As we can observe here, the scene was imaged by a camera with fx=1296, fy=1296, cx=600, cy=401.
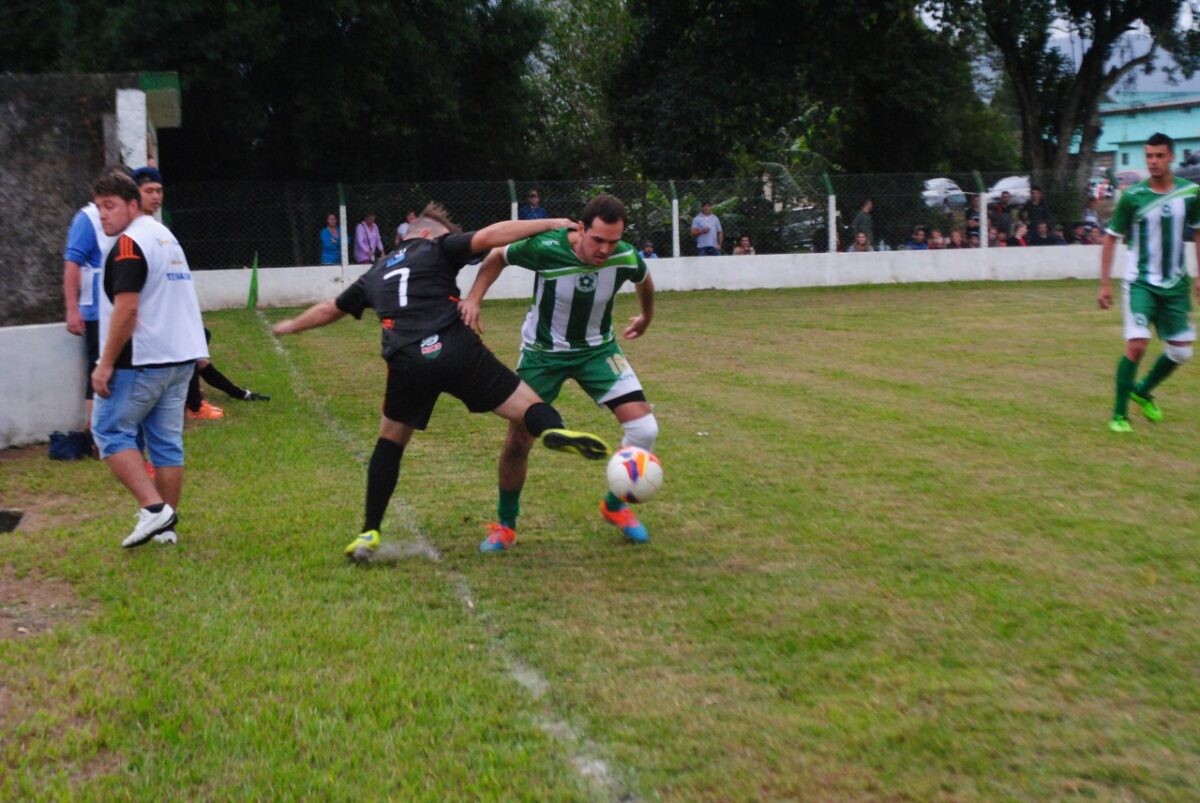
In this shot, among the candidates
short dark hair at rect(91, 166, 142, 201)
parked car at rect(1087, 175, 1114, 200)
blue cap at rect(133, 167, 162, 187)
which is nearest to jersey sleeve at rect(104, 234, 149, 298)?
short dark hair at rect(91, 166, 142, 201)

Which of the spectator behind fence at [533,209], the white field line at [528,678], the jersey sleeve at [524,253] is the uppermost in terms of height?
the spectator behind fence at [533,209]

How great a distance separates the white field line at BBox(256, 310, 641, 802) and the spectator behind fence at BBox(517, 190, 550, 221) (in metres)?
14.5

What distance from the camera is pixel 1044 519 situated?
654 centimetres

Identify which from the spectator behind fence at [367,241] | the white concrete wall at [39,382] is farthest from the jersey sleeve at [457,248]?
the spectator behind fence at [367,241]

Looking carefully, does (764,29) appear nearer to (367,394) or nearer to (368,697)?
(367,394)

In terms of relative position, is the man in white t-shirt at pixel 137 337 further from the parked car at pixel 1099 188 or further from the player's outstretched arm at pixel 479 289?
the parked car at pixel 1099 188

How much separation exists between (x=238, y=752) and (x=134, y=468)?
2.76 metres

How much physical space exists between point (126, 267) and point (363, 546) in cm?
173

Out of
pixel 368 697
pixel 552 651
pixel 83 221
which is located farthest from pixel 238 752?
pixel 83 221

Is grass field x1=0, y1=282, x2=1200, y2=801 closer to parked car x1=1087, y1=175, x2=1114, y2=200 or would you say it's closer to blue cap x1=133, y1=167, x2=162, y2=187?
blue cap x1=133, y1=167, x2=162, y2=187

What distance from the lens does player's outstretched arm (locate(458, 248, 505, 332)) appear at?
5809 mm

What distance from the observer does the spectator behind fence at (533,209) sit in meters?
22.4

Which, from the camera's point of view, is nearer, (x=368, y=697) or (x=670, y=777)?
(x=670, y=777)

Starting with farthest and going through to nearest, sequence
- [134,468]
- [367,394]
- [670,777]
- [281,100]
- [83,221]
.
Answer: [281,100] → [367,394] → [83,221] → [134,468] → [670,777]
